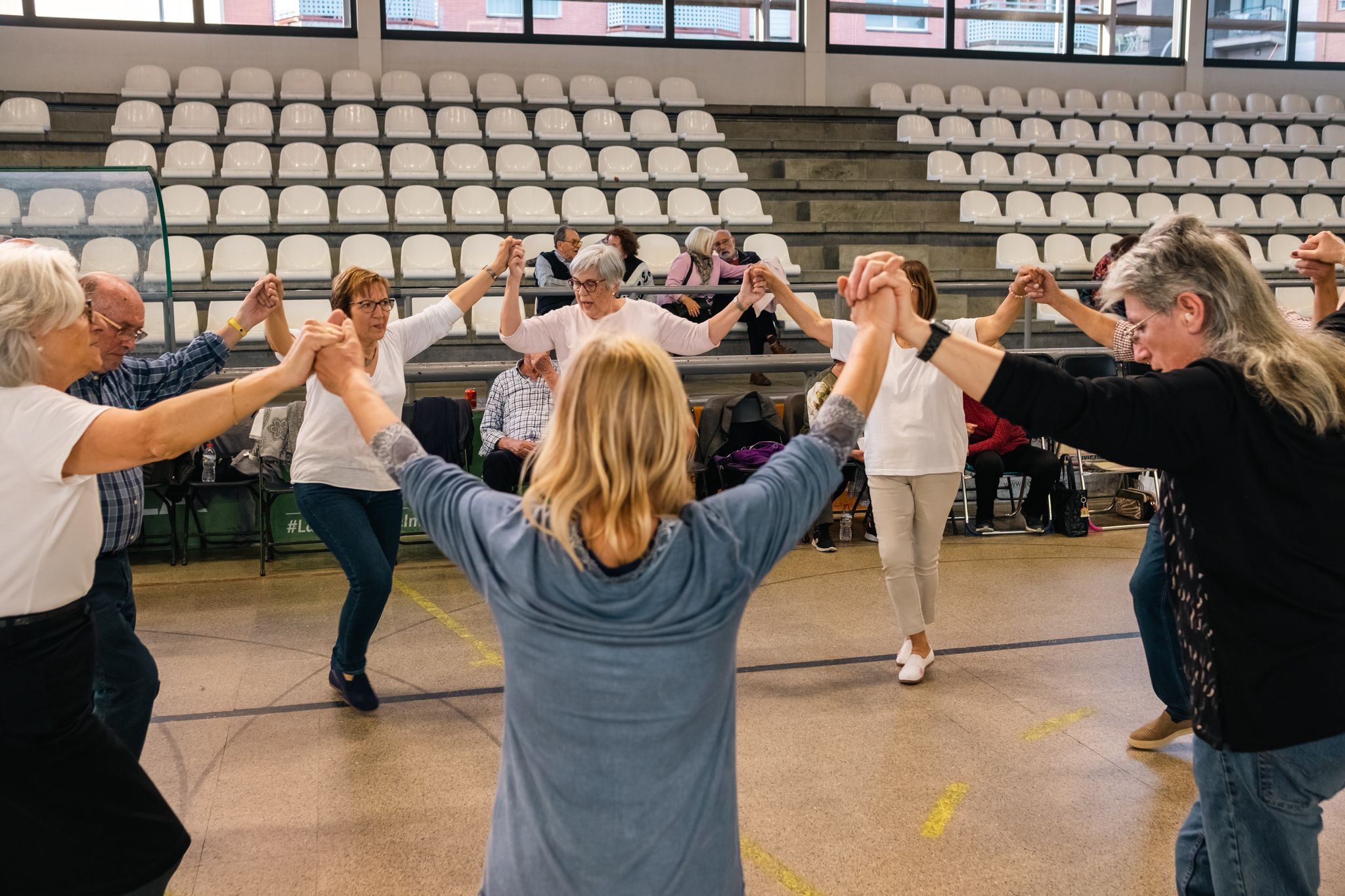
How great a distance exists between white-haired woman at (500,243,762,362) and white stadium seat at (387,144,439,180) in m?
6.36

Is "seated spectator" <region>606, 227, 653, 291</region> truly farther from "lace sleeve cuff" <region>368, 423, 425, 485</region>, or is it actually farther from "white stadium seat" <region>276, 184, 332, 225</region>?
"lace sleeve cuff" <region>368, 423, 425, 485</region>

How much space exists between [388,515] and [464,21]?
395 inches

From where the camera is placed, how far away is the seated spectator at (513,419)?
598cm

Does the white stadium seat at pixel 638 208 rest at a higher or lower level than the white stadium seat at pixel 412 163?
lower

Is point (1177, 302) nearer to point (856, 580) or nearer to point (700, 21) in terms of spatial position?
point (856, 580)

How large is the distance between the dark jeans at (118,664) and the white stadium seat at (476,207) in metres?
7.47

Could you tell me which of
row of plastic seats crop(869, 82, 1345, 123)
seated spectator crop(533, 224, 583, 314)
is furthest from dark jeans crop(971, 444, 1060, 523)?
row of plastic seats crop(869, 82, 1345, 123)

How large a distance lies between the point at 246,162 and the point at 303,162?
1.65 ft

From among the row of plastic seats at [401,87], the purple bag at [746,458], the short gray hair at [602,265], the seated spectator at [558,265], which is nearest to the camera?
the short gray hair at [602,265]

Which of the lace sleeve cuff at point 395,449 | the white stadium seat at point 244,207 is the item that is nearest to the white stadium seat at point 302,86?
the white stadium seat at point 244,207

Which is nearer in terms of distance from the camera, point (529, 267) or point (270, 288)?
point (270, 288)

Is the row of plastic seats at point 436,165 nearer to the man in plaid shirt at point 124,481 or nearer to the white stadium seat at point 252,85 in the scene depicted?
the white stadium seat at point 252,85

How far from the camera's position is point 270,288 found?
304 cm

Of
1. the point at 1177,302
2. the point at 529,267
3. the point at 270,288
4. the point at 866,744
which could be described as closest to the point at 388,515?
the point at 270,288
